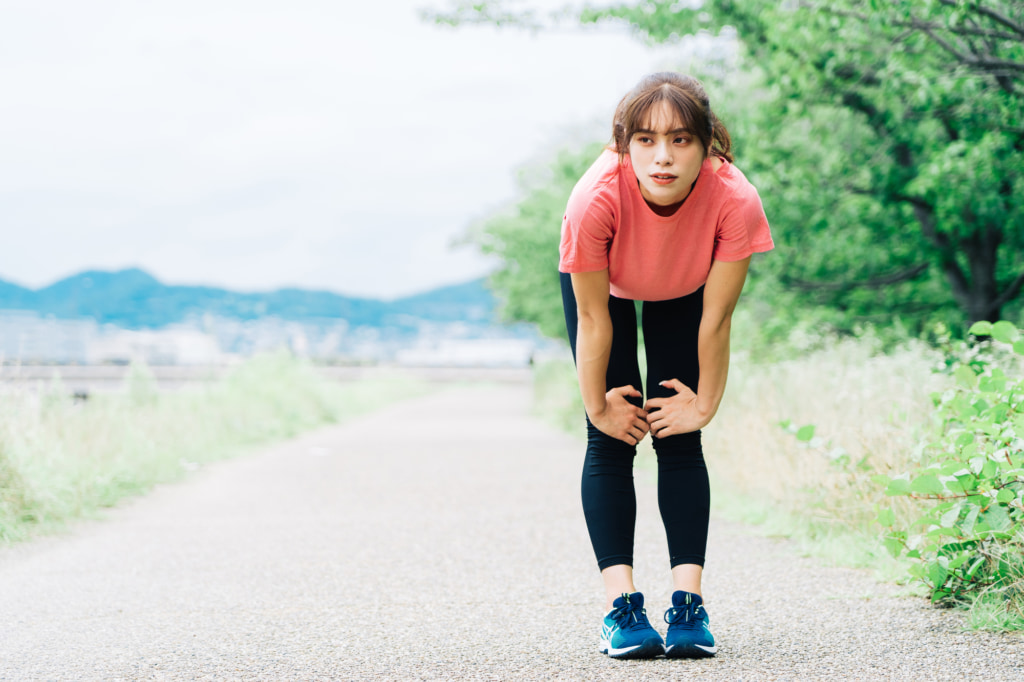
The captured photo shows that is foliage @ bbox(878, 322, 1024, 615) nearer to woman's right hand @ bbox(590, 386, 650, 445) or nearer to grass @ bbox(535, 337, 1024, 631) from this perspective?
grass @ bbox(535, 337, 1024, 631)

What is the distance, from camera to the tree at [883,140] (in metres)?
8.09

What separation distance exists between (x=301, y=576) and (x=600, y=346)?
2.24m

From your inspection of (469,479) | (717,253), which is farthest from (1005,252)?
(717,253)

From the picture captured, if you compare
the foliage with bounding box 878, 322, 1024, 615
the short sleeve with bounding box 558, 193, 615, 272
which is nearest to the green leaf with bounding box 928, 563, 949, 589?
the foliage with bounding box 878, 322, 1024, 615

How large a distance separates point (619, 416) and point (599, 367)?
181 millimetres

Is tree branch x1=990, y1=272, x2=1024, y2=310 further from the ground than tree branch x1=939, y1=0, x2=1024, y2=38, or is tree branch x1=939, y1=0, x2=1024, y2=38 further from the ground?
tree branch x1=939, y1=0, x2=1024, y2=38

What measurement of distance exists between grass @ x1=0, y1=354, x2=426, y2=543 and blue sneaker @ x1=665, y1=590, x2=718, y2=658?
13.0ft

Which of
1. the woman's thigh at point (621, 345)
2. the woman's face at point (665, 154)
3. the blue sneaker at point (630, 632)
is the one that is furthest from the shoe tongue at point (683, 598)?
the woman's face at point (665, 154)

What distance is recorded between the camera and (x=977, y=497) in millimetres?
Result: 2893

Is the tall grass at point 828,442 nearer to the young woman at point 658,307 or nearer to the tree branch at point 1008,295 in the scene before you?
the young woman at point 658,307

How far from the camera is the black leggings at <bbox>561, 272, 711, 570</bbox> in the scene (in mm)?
2803

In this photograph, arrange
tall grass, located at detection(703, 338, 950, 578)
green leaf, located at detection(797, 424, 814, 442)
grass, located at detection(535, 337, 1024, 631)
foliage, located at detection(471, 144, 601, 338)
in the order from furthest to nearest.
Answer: foliage, located at detection(471, 144, 601, 338) → tall grass, located at detection(703, 338, 950, 578) → grass, located at detection(535, 337, 1024, 631) → green leaf, located at detection(797, 424, 814, 442)

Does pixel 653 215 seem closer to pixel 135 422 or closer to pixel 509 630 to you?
pixel 509 630

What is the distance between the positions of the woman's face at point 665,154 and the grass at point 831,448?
1.46 m
